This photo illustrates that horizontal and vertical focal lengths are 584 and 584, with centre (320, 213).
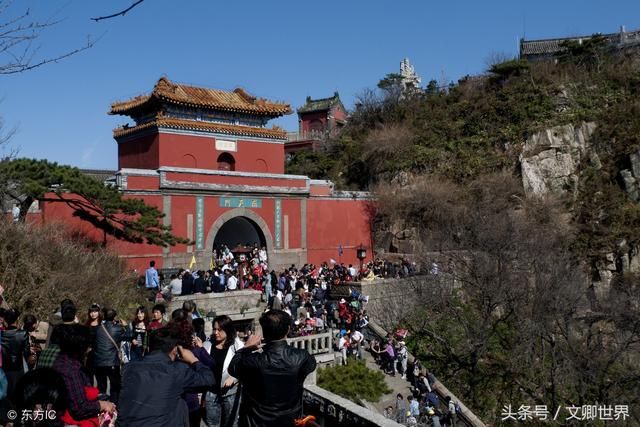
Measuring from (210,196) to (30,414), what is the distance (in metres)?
17.6

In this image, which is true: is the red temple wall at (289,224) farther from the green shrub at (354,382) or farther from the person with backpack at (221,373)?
the person with backpack at (221,373)

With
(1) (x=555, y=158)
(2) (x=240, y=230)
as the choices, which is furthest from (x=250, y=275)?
(1) (x=555, y=158)

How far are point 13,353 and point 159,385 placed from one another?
7.50 feet

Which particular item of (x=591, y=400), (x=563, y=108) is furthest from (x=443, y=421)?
(x=563, y=108)

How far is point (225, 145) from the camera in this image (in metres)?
22.9

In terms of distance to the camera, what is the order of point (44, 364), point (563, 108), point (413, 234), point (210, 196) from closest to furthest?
point (44, 364), point (210, 196), point (413, 234), point (563, 108)

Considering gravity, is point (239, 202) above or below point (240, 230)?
above

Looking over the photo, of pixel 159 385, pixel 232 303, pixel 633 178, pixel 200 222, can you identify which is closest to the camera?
pixel 159 385

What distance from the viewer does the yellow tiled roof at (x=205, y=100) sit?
835 inches

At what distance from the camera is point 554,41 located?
1526 inches

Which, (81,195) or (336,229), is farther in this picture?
(336,229)

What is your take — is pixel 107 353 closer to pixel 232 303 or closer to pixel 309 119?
pixel 232 303

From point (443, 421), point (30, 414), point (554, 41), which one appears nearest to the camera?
point (30, 414)

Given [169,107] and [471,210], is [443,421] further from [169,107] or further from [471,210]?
[169,107]
